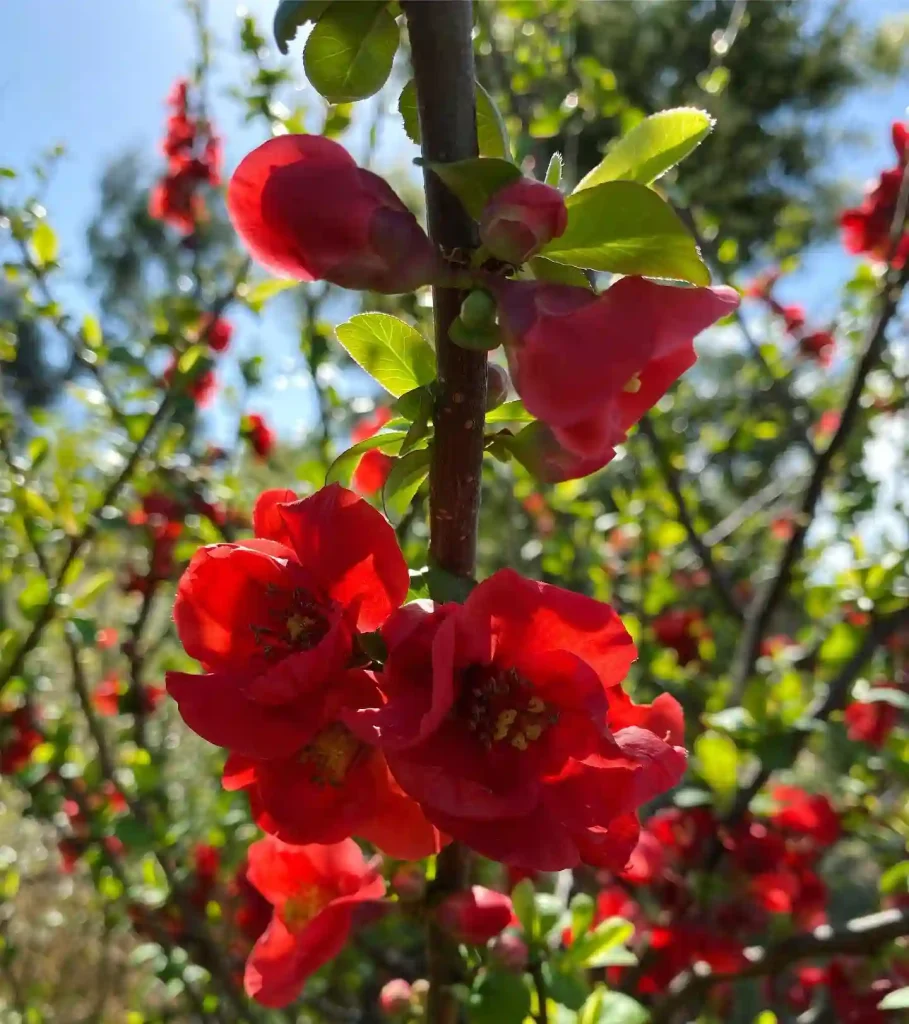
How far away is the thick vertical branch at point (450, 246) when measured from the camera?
0.45m

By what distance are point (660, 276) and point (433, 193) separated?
127mm

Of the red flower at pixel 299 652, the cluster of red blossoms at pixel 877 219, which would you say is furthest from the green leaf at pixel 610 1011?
the cluster of red blossoms at pixel 877 219

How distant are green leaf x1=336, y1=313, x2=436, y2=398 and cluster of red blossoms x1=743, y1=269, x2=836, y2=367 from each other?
2172mm

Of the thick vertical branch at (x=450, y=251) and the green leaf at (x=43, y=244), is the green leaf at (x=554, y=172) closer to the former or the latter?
the thick vertical branch at (x=450, y=251)

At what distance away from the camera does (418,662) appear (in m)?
0.49

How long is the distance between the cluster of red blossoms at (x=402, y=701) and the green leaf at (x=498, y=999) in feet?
0.61

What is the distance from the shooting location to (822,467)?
1636mm

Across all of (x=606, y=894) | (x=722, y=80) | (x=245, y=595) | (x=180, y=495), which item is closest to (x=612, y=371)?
(x=245, y=595)

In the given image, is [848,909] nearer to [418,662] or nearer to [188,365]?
[188,365]

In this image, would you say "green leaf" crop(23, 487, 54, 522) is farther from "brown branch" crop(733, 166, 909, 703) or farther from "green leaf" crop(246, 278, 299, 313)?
"brown branch" crop(733, 166, 909, 703)

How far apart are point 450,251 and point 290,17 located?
134mm

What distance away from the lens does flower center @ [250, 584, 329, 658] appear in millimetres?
557

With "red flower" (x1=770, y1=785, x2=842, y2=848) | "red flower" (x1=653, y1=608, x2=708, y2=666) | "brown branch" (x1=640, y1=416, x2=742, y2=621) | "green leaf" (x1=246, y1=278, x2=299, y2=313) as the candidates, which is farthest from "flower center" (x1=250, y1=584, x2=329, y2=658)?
"red flower" (x1=653, y1=608, x2=708, y2=666)

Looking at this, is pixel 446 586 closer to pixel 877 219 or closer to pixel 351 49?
pixel 351 49
